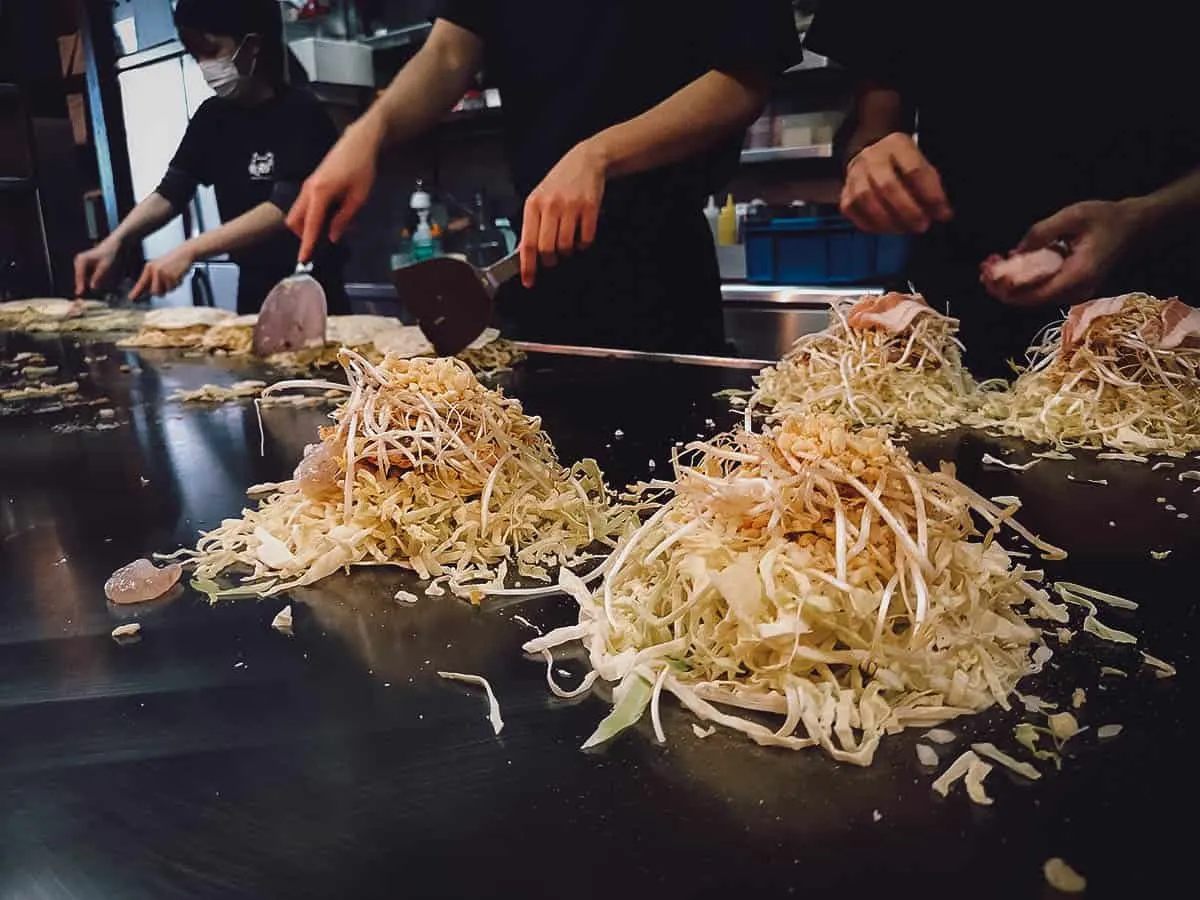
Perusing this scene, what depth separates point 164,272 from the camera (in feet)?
14.5

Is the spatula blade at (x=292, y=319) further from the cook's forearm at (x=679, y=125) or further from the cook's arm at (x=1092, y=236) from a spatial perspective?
the cook's arm at (x=1092, y=236)

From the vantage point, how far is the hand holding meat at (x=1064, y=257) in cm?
234

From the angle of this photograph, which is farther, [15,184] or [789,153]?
[15,184]

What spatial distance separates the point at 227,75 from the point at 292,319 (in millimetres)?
1936

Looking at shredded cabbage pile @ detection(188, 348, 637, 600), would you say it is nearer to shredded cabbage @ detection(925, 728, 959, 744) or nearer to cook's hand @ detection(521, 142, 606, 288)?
shredded cabbage @ detection(925, 728, 959, 744)

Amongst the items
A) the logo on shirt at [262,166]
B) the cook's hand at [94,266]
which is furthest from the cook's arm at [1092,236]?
the cook's hand at [94,266]

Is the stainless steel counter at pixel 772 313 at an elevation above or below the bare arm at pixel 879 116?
below

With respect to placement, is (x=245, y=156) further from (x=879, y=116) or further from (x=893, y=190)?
(x=893, y=190)

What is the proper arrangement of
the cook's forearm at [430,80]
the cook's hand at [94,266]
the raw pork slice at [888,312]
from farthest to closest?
the cook's hand at [94,266], the cook's forearm at [430,80], the raw pork slice at [888,312]

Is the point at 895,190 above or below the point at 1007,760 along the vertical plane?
above

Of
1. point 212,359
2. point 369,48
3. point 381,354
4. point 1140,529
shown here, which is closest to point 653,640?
point 1140,529

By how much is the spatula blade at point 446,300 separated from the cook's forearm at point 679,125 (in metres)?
0.54

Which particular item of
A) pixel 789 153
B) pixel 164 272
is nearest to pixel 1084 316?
pixel 789 153

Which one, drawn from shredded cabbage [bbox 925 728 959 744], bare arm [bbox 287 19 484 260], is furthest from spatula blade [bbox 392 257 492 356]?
shredded cabbage [bbox 925 728 959 744]
